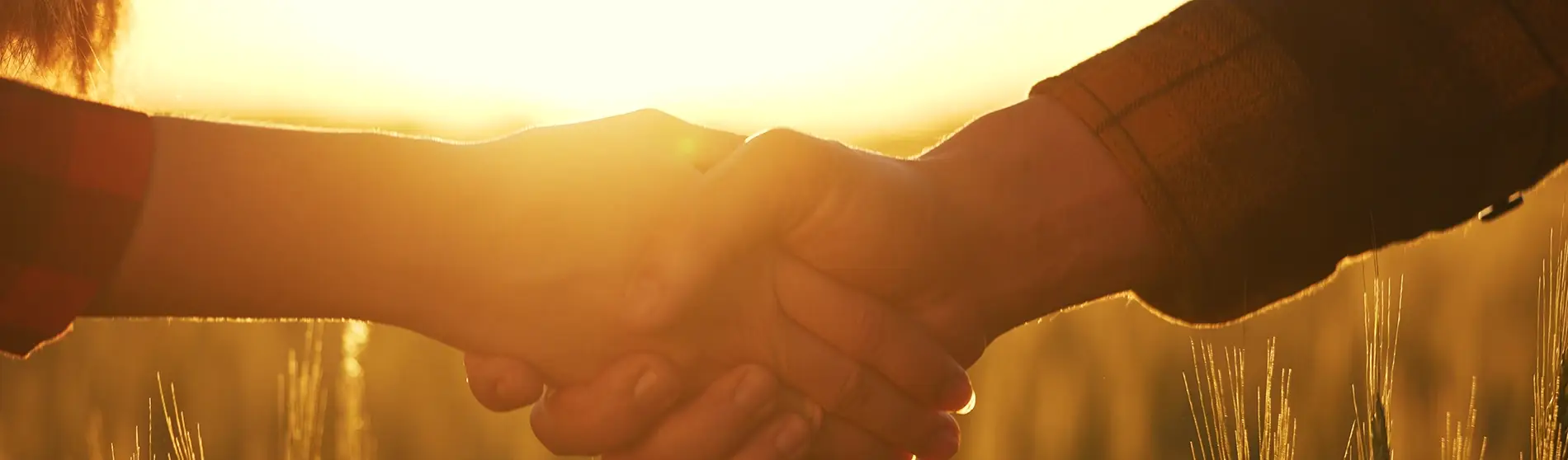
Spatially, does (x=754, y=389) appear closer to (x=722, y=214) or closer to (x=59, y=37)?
(x=722, y=214)

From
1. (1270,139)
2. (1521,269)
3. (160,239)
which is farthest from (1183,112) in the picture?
(1521,269)

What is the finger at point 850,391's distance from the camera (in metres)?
1.94

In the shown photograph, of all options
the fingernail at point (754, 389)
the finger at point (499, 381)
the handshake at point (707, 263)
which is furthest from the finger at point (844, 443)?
the finger at point (499, 381)

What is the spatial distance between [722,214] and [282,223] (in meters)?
0.60

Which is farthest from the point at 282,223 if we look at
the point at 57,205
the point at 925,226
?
the point at 925,226

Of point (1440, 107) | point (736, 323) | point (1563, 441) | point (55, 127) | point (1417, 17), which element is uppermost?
point (1417, 17)

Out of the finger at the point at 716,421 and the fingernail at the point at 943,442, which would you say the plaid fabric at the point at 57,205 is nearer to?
the finger at the point at 716,421

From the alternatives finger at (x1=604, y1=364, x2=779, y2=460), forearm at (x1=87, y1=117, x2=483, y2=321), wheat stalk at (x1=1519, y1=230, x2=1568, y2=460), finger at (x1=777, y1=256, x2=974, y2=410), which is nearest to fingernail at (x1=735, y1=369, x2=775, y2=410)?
finger at (x1=604, y1=364, x2=779, y2=460)

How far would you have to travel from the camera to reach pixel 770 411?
198 centimetres

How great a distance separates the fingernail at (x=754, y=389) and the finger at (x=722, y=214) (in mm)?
198

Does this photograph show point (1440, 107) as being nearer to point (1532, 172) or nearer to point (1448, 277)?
point (1532, 172)

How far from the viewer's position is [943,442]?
2.02m

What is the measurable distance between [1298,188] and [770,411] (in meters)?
0.84

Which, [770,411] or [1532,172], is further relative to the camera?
[770,411]
